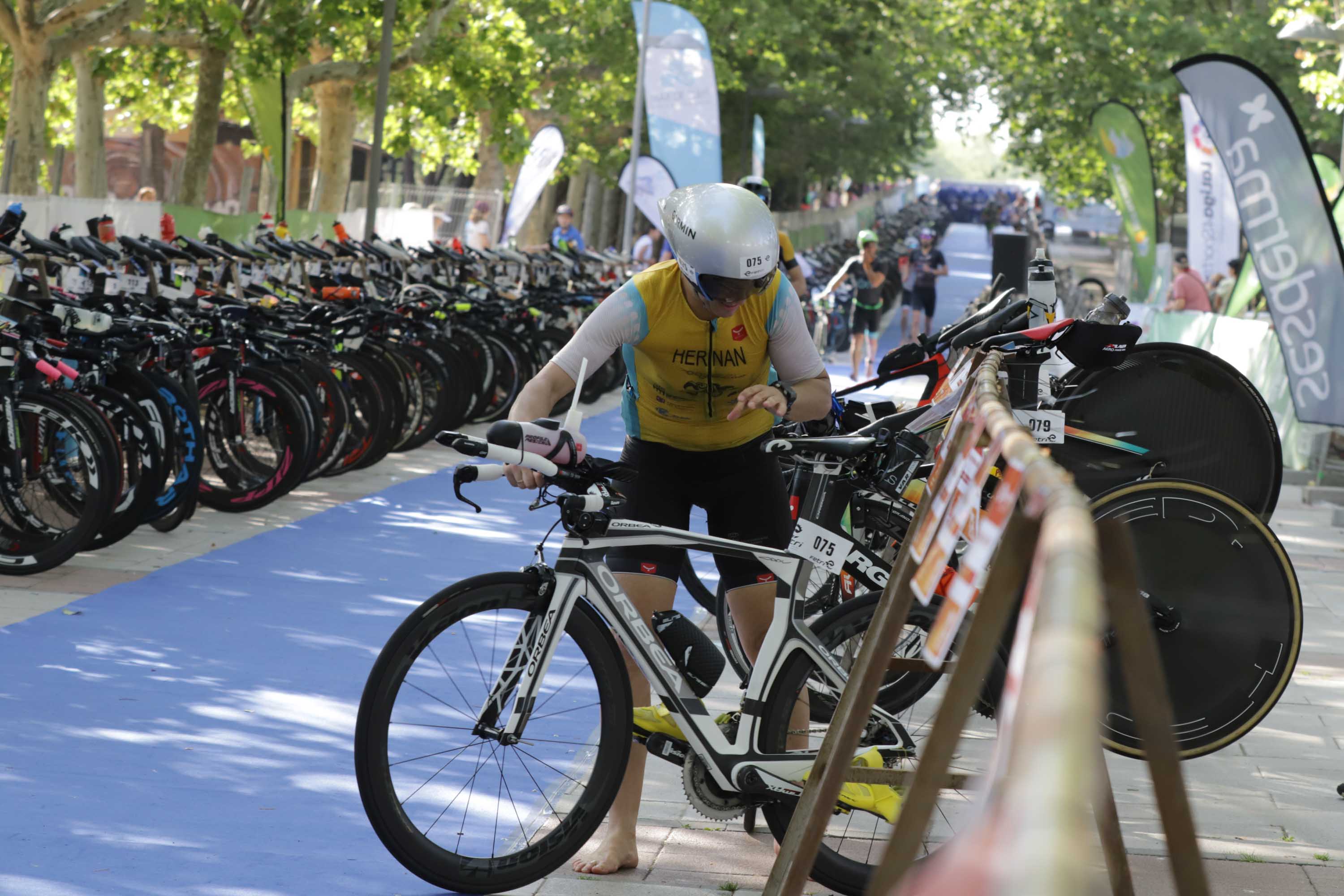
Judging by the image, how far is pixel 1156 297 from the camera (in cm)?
2398

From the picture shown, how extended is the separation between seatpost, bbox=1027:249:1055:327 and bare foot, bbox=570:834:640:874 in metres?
2.58

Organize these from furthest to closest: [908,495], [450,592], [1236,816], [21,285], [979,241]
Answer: [979,241], [21,285], [908,495], [1236,816], [450,592]

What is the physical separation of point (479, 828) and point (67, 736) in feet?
5.68

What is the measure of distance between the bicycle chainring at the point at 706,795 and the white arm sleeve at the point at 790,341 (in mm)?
1063

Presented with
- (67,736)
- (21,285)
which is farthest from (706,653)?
(21,285)

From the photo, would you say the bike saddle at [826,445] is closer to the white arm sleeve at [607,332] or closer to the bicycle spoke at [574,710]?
the white arm sleeve at [607,332]

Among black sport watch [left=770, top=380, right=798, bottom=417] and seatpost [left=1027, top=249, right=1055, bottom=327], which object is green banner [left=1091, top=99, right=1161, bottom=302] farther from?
black sport watch [left=770, top=380, right=798, bottom=417]

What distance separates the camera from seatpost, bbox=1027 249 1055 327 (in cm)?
594

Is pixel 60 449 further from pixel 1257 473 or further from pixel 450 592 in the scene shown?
pixel 1257 473

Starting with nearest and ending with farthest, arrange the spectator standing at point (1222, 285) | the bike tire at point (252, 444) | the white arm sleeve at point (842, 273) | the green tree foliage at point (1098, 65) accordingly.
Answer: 1. the bike tire at point (252, 444)
2. the white arm sleeve at point (842, 273)
3. the spectator standing at point (1222, 285)
4. the green tree foliage at point (1098, 65)

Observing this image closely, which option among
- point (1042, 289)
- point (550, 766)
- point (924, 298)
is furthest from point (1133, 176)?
point (550, 766)

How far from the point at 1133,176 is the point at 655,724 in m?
20.5

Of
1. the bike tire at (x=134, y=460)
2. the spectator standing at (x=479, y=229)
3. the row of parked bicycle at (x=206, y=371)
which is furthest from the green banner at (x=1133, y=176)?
the bike tire at (x=134, y=460)

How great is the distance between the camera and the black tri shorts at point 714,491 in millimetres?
4426
